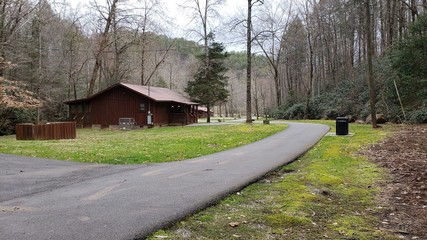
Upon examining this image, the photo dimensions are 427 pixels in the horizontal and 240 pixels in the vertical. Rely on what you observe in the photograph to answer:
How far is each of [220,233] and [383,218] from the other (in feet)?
9.00

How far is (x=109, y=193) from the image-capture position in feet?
22.0

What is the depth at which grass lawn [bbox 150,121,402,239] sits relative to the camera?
15.8 ft

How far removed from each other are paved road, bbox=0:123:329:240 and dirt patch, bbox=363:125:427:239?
279 centimetres

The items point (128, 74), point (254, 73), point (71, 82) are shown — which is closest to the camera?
point (71, 82)

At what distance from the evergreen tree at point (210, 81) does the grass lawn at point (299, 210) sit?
32.2 meters

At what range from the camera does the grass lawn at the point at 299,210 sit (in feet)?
15.8

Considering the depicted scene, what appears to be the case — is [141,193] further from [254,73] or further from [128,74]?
[254,73]

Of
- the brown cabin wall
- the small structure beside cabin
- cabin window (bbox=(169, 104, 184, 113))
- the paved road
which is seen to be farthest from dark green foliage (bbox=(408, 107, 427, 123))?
cabin window (bbox=(169, 104, 184, 113))

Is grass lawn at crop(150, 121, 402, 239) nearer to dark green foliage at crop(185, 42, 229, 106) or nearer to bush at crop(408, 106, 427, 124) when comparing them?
bush at crop(408, 106, 427, 124)

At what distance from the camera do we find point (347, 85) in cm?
3862

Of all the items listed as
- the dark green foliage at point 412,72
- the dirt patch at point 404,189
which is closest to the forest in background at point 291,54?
the dark green foliage at point 412,72

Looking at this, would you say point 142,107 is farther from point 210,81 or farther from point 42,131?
point 42,131

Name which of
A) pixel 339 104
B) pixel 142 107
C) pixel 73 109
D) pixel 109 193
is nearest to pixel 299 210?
pixel 109 193

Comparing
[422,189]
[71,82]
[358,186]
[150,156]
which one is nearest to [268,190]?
[358,186]
